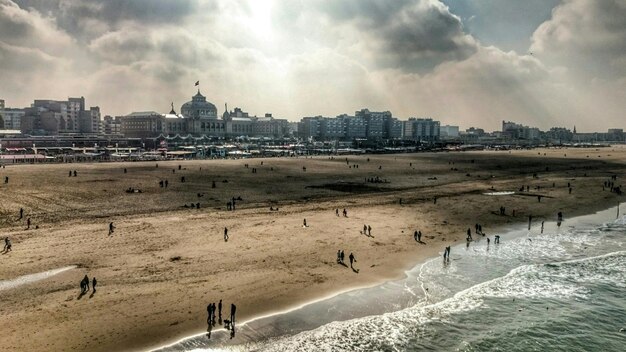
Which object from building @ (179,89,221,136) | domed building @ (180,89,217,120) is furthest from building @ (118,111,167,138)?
domed building @ (180,89,217,120)

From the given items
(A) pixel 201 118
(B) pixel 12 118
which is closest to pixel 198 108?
(A) pixel 201 118

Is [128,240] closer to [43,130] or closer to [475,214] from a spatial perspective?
[475,214]

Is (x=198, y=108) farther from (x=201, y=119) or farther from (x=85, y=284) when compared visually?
(x=85, y=284)

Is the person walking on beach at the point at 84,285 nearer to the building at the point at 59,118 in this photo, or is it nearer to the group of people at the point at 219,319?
the group of people at the point at 219,319

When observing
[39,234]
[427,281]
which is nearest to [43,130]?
[39,234]

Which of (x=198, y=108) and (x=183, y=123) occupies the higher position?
(x=198, y=108)

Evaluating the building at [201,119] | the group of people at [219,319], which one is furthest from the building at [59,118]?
the group of people at [219,319]
